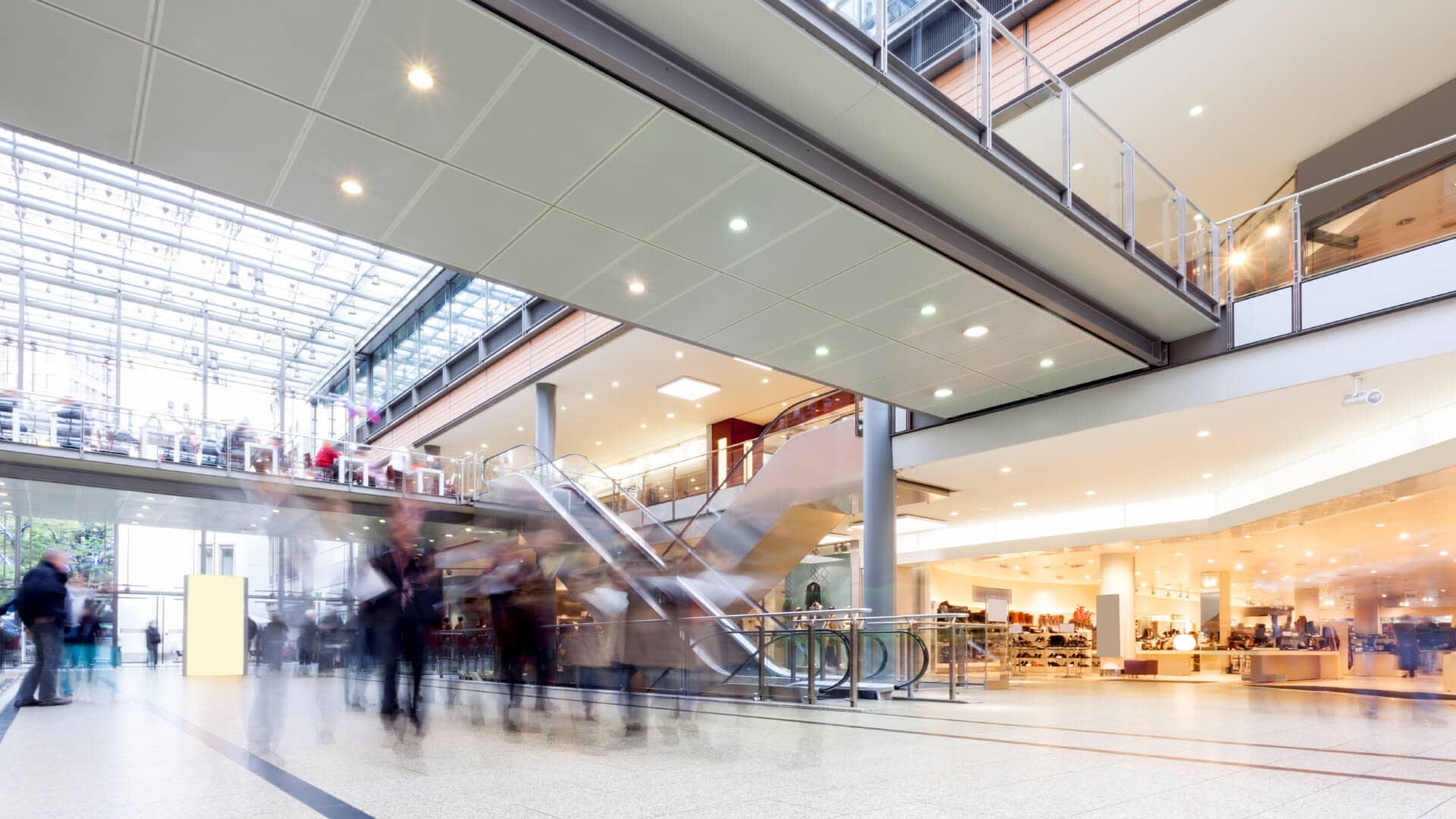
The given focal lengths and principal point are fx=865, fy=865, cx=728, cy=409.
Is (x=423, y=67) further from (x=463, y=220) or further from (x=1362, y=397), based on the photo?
(x=1362, y=397)

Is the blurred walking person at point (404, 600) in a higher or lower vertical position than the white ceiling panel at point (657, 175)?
lower

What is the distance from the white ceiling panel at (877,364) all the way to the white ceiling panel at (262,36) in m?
6.11

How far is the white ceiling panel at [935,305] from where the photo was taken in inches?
299

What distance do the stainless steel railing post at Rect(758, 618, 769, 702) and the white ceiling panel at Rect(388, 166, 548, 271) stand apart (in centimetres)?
496

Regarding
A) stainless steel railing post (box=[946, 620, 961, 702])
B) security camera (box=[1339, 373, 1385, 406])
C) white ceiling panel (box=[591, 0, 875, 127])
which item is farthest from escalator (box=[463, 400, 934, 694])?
security camera (box=[1339, 373, 1385, 406])

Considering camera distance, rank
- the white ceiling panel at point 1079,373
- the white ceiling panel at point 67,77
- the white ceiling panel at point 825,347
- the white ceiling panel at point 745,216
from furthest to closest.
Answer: the white ceiling panel at point 1079,373, the white ceiling panel at point 825,347, the white ceiling panel at point 745,216, the white ceiling panel at point 67,77

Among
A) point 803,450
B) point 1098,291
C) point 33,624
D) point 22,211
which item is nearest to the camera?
point 33,624

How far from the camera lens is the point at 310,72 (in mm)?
4652

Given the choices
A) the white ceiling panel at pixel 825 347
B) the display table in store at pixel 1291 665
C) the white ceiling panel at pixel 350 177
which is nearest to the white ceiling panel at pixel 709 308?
the white ceiling panel at pixel 825 347

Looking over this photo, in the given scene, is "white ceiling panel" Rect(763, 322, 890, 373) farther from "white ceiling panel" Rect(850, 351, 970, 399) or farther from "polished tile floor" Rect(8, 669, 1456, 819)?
"polished tile floor" Rect(8, 669, 1456, 819)

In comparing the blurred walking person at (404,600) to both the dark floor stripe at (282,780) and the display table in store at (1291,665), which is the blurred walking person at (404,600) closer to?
the dark floor stripe at (282,780)

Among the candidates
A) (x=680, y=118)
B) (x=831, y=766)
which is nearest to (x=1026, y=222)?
(x=680, y=118)

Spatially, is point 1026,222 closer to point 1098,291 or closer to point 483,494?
point 1098,291

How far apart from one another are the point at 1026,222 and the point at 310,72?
5241 millimetres
